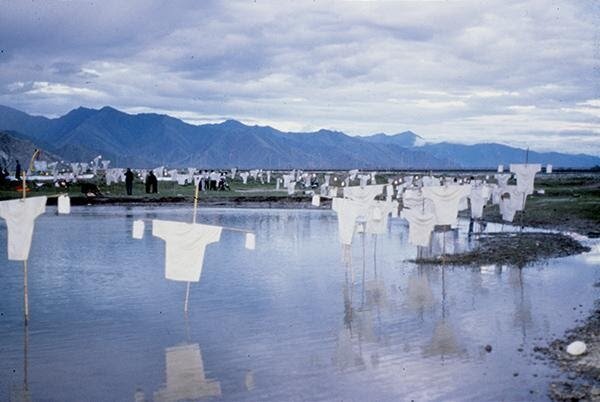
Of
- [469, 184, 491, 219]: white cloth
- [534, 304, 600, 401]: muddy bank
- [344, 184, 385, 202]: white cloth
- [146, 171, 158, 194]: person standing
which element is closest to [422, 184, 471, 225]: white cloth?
[344, 184, 385, 202]: white cloth

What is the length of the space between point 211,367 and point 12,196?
39280 mm

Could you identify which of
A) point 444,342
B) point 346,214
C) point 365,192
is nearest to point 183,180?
point 365,192

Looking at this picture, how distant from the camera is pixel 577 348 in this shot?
12961 mm

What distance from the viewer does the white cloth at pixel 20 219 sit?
14836mm

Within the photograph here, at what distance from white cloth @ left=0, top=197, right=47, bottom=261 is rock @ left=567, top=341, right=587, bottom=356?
1120 cm

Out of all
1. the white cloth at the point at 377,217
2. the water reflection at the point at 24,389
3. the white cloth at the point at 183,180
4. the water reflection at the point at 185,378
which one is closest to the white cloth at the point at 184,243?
the water reflection at the point at 185,378

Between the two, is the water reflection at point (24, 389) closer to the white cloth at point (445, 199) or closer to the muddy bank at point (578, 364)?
the muddy bank at point (578, 364)

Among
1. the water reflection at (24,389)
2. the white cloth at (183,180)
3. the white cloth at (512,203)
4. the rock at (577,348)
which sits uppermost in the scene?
the white cloth at (512,203)

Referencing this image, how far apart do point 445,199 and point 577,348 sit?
30.0 ft

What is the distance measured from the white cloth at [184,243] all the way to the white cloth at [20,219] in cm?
261

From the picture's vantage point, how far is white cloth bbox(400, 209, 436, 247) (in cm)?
2323

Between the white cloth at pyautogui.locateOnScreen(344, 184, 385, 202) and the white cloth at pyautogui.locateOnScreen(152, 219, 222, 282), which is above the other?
the white cloth at pyautogui.locateOnScreen(344, 184, 385, 202)

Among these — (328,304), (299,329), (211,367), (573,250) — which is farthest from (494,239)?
(211,367)

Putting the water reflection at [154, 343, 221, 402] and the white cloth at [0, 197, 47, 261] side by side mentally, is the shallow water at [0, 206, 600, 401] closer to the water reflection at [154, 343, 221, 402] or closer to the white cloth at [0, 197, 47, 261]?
the water reflection at [154, 343, 221, 402]
